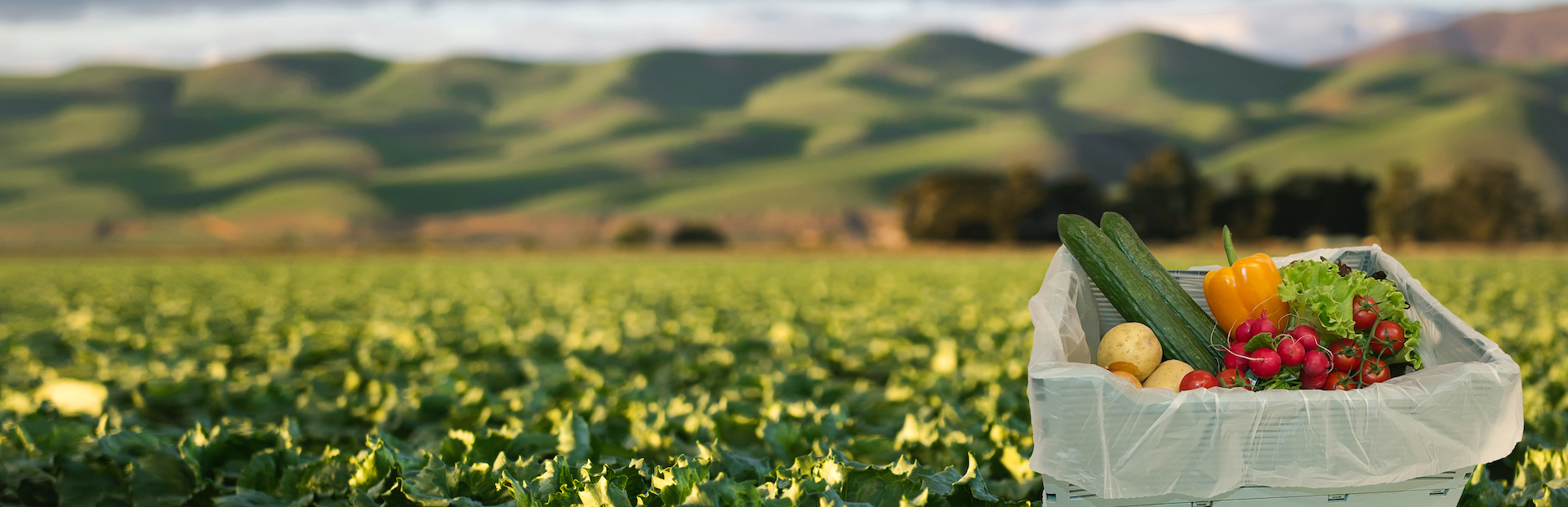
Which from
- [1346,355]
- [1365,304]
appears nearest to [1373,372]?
[1346,355]

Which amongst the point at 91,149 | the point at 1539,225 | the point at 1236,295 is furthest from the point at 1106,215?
the point at 91,149

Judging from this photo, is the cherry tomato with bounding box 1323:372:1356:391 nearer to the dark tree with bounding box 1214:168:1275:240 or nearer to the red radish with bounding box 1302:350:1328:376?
the red radish with bounding box 1302:350:1328:376

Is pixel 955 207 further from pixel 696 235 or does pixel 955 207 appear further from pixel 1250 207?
pixel 1250 207

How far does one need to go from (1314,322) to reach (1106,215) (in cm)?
83

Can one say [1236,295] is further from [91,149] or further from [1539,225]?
[91,149]

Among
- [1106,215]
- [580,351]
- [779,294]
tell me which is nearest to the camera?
[1106,215]

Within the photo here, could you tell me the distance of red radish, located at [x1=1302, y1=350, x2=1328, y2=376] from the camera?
277 cm

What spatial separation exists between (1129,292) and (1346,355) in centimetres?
62

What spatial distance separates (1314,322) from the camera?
2939mm

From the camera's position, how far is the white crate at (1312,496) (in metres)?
2.45

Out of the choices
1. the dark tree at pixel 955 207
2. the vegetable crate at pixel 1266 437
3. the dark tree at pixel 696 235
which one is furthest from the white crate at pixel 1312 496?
the dark tree at pixel 696 235

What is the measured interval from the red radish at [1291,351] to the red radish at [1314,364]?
0.05ft

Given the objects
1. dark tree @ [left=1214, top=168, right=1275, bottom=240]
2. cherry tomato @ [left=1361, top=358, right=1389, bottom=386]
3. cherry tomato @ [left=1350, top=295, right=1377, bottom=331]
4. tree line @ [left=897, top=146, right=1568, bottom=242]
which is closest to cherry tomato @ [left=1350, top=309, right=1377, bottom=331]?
cherry tomato @ [left=1350, top=295, right=1377, bottom=331]

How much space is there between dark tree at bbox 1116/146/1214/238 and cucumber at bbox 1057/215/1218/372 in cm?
7517
